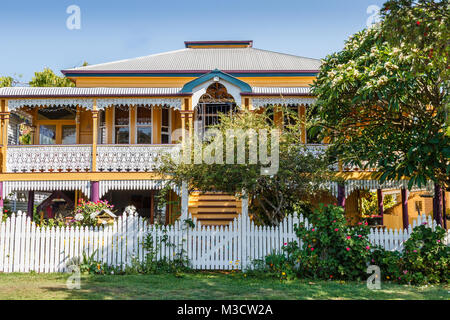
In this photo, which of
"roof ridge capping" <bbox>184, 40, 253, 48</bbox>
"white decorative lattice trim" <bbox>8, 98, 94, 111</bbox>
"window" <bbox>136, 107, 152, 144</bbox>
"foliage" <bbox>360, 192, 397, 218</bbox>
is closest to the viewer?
"white decorative lattice trim" <bbox>8, 98, 94, 111</bbox>

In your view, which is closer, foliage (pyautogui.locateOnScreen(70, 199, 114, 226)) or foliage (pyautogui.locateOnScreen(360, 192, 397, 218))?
foliage (pyautogui.locateOnScreen(70, 199, 114, 226))

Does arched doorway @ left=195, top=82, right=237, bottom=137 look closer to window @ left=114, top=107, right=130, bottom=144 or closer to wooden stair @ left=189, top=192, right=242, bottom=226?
window @ left=114, top=107, right=130, bottom=144

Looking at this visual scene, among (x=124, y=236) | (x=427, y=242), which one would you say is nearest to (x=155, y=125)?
(x=124, y=236)

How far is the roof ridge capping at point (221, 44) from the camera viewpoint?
23.0m

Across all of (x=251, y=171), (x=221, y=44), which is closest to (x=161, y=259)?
(x=251, y=171)

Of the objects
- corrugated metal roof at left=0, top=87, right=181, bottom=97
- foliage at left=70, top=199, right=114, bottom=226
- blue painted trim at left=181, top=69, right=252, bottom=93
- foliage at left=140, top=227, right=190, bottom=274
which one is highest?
blue painted trim at left=181, top=69, right=252, bottom=93

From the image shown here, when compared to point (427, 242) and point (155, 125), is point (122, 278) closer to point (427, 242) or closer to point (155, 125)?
point (427, 242)

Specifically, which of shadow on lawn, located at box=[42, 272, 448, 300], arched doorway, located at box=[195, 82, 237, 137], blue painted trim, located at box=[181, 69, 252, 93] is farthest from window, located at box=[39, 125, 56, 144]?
shadow on lawn, located at box=[42, 272, 448, 300]

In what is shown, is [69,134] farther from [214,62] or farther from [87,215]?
[87,215]

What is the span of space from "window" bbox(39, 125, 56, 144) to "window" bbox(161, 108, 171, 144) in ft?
16.6

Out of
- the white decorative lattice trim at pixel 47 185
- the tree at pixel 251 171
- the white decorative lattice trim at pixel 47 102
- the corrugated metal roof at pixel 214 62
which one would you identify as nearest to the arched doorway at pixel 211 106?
the corrugated metal roof at pixel 214 62

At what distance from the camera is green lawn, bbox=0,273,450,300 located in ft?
25.5

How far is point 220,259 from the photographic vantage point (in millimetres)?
10547

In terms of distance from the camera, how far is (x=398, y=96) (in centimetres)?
934
